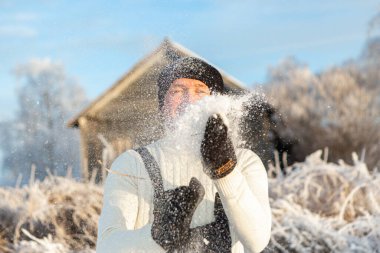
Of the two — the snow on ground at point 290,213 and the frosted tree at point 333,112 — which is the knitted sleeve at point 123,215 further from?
the frosted tree at point 333,112

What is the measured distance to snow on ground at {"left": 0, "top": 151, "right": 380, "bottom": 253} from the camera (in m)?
3.12

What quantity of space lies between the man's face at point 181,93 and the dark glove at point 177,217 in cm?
19

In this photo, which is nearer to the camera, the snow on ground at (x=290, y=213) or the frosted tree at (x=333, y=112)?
the snow on ground at (x=290, y=213)

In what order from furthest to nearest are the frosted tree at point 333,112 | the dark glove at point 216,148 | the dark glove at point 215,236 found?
1. the frosted tree at point 333,112
2. the dark glove at point 215,236
3. the dark glove at point 216,148

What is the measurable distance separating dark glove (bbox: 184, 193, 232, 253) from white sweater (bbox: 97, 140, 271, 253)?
16 mm

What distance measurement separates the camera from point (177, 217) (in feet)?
4.41

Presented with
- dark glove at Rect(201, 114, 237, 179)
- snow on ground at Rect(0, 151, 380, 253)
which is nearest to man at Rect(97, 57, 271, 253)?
dark glove at Rect(201, 114, 237, 179)

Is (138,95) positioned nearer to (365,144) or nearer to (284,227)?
(284,227)

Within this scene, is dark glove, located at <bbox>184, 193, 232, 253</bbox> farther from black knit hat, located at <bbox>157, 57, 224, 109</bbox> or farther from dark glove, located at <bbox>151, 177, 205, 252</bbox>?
black knit hat, located at <bbox>157, 57, 224, 109</bbox>

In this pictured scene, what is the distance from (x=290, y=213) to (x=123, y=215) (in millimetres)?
2014

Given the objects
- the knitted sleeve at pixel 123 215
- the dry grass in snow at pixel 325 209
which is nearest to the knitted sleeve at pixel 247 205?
the knitted sleeve at pixel 123 215

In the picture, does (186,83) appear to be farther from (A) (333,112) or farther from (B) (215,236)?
(A) (333,112)

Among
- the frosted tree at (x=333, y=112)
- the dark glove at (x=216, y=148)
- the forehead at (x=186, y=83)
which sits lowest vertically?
the frosted tree at (x=333, y=112)

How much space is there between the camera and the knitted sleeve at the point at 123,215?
135 cm
